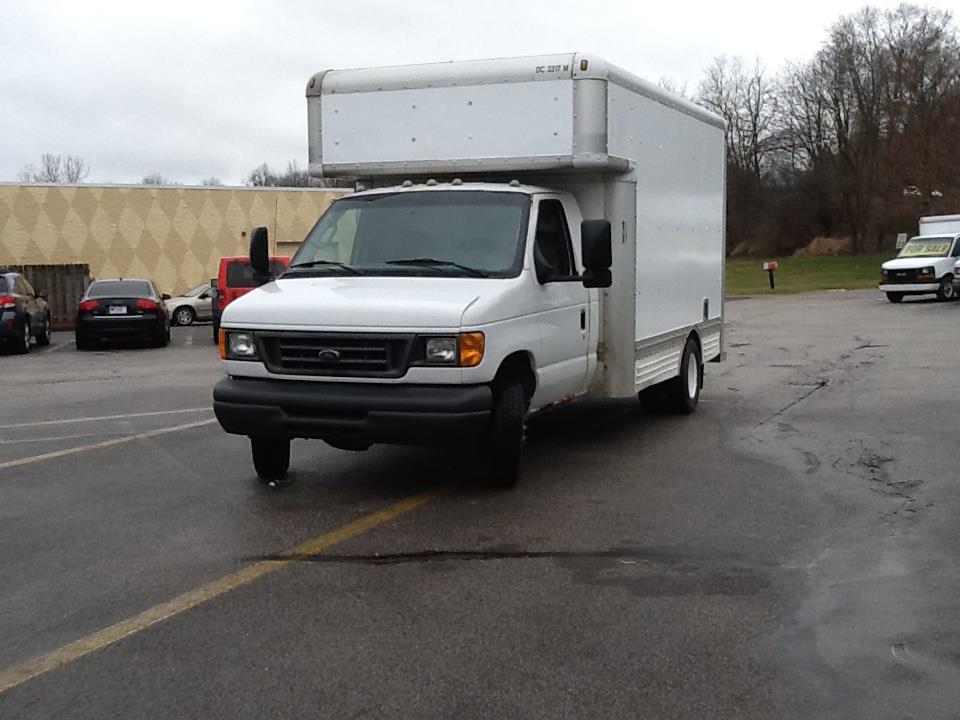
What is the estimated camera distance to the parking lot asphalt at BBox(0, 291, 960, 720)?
4.36m

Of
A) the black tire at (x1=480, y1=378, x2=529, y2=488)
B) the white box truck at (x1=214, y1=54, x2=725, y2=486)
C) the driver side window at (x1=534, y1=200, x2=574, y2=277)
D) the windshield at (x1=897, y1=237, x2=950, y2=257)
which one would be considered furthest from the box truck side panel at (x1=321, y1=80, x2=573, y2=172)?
the windshield at (x1=897, y1=237, x2=950, y2=257)

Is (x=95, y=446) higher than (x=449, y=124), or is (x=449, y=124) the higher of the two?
(x=449, y=124)

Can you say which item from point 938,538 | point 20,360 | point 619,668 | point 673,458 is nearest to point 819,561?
point 938,538

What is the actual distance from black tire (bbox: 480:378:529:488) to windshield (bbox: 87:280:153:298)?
16.6m

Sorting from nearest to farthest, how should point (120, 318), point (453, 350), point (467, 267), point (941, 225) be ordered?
point (453, 350), point (467, 267), point (120, 318), point (941, 225)

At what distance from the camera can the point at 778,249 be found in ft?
265

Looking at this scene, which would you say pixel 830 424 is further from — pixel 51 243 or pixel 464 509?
pixel 51 243

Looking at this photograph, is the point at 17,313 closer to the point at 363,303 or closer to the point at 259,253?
the point at 259,253

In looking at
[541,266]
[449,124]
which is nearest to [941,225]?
[449,124]

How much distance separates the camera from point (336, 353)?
7.27m

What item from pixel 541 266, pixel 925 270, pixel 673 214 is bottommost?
pixel 925 270

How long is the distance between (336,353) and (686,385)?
497cm

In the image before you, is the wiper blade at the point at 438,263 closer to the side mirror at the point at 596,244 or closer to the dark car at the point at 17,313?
the side mirror at the point at 596,244

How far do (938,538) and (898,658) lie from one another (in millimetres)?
2124
